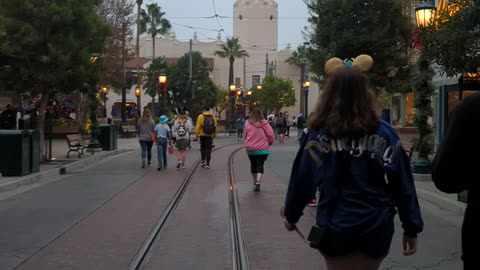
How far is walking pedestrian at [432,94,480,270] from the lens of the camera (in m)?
2.78

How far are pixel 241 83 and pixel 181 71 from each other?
63.2ft

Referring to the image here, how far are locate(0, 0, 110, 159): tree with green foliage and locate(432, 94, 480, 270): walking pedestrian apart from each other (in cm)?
1505

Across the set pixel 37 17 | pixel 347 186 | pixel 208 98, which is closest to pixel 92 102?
pixel 37 17

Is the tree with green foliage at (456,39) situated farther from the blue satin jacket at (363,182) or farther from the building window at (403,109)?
the building window at (403,109)

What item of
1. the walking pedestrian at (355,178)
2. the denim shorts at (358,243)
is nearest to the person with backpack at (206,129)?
the walking pedestrian at (355,178)

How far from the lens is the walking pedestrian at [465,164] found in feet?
9.12

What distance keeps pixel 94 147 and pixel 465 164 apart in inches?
835

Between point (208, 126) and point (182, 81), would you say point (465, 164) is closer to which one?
point (208, 126)

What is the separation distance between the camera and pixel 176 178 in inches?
595

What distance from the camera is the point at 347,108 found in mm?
3371

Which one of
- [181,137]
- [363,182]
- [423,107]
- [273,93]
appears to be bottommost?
[181,137]

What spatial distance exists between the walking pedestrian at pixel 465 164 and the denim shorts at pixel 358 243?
0.50 meters

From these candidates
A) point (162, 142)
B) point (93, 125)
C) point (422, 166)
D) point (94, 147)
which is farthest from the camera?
point (94, 147)

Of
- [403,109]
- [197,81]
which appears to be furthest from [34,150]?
[197,81]
